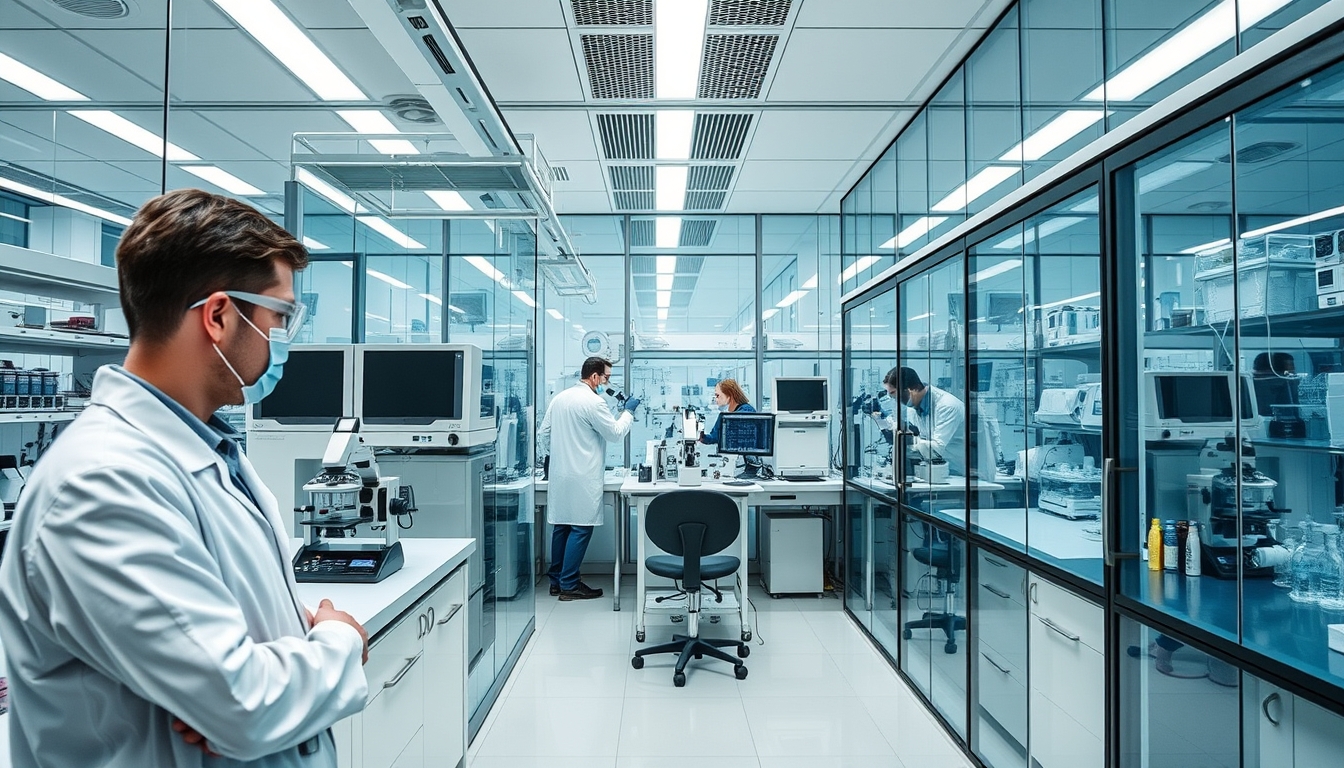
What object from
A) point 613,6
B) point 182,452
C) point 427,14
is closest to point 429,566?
point 182,452

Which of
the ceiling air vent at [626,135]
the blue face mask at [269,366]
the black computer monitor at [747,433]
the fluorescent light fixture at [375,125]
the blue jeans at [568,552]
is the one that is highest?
the fluorescent light fixture at [375,125]

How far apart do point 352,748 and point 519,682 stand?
198 cm

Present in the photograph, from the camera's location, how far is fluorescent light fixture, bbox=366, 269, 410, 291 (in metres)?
6.03

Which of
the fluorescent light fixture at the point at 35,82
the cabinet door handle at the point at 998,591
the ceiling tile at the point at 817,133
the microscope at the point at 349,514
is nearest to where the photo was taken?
the microscope at the point at 349,514

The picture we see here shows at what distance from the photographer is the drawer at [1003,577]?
234cm

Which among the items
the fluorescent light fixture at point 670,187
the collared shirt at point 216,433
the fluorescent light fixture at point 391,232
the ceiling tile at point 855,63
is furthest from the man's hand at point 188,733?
the fluorescent light fixture at point 391,232

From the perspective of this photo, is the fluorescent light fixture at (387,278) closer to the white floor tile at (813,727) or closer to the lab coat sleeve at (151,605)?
the white floor tile at (813,727)

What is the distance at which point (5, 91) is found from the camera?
3.47 m

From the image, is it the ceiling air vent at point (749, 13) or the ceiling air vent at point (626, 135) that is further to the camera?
the ceiling air vent at point (626, 135)

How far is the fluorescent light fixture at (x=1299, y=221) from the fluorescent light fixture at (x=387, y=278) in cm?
576

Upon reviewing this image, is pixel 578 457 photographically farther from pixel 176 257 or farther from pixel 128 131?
pixel 176 257

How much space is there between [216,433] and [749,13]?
248 cm

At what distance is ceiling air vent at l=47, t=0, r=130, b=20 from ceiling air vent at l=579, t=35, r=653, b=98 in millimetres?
1815

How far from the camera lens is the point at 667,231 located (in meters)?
5.65
